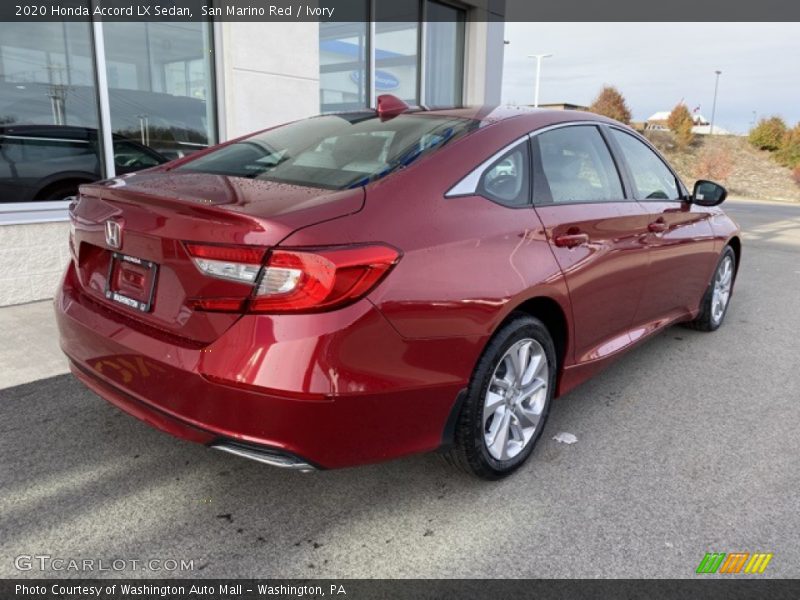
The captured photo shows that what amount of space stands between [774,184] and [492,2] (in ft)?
112

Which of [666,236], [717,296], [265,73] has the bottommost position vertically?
[717,296]

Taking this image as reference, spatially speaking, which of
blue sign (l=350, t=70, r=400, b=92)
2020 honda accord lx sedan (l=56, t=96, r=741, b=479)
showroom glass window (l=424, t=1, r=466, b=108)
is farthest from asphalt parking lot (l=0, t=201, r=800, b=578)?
showroom glass window (l=424, t=1, r=466, b=108)

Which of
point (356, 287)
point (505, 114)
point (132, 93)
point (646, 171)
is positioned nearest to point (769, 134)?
point (646, 171)

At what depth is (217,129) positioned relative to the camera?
20.9 feet

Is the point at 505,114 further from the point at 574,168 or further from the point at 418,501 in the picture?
the point at 418,501

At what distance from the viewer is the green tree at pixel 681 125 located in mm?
42125

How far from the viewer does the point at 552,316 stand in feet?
9.39

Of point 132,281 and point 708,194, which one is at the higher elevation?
point 708,194

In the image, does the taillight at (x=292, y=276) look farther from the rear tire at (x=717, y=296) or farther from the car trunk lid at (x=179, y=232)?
the rear tire at (x=717, y=296)

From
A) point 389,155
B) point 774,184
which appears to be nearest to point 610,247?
point 389,155

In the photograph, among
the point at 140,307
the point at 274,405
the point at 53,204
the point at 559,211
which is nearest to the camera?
the point at 274,405

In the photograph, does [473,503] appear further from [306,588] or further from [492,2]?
[492,2]

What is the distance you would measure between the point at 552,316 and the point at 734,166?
4232 cm

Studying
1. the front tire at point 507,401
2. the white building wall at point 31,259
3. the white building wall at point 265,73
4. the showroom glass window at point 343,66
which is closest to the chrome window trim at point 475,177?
the front tire at point 507,401
